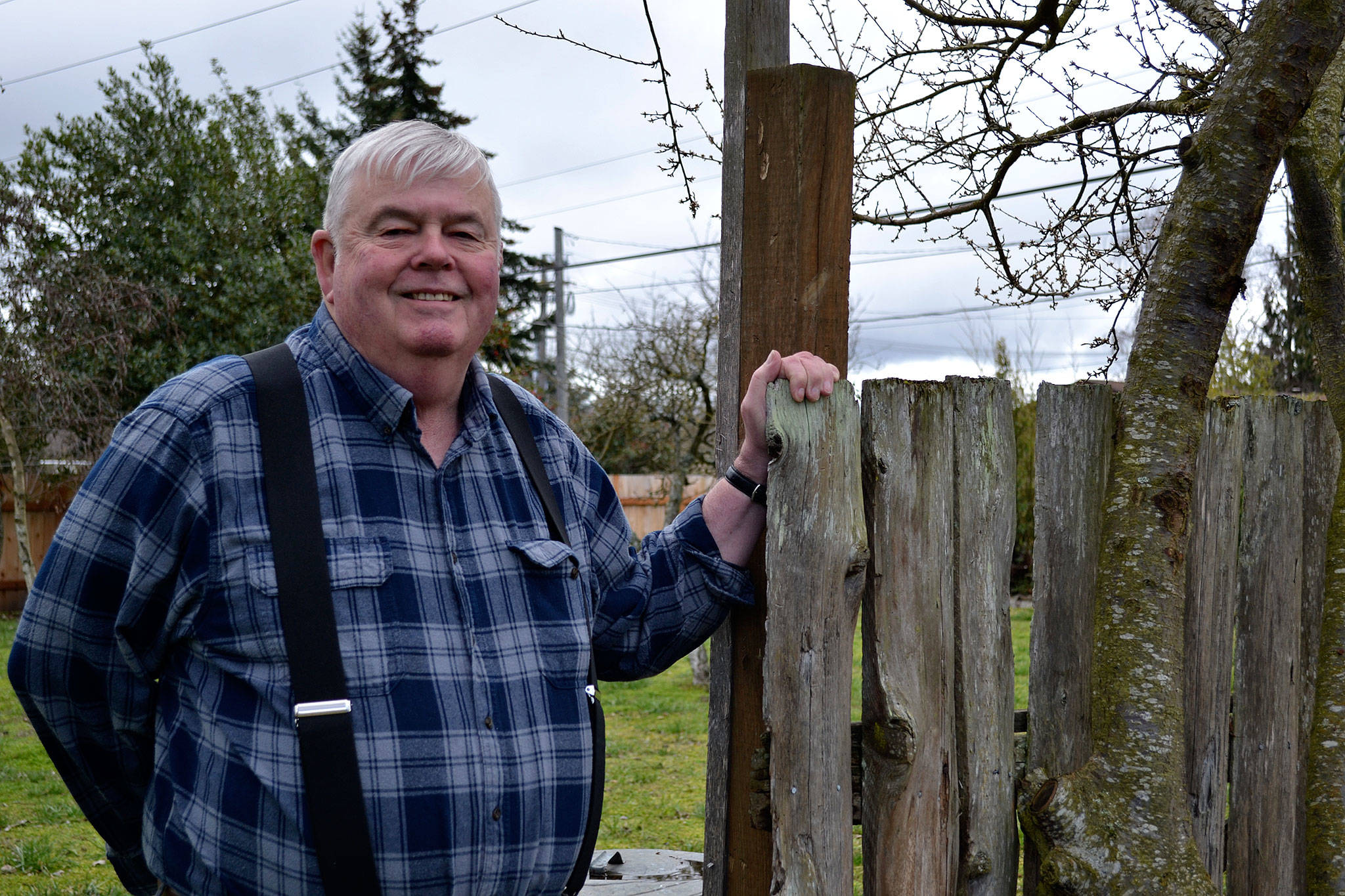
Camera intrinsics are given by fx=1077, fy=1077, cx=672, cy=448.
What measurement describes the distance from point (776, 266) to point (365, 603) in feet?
3.47

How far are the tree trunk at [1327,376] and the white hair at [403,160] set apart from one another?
2.17 meters

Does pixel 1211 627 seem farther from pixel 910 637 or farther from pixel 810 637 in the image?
pixel 810 637

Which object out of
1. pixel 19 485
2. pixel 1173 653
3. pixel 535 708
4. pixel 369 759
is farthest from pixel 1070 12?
pixel 19 485

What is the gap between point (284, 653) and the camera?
184cm

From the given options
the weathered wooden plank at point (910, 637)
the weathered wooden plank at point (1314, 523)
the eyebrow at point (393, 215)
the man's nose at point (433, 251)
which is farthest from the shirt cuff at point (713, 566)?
the weathered wooden plank at point (1314, 523)

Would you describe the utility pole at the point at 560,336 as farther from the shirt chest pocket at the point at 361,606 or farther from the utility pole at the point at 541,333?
the shirt chest pocket at the point at 361,606

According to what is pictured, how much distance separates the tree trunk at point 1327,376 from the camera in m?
2.62

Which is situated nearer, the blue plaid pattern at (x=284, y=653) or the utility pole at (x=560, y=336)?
the blue plaid pattern at (x=284, y=653)

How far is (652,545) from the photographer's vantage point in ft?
8.29

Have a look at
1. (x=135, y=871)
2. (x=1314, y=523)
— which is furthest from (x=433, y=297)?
(x=1314, y=523)

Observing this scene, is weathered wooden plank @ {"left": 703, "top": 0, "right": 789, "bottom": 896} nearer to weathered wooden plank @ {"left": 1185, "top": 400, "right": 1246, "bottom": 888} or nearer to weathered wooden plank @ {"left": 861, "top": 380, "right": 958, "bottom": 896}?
weathered wooden plank @ {"left": 861, "top": 380, "right": 958, "bottom": 896}

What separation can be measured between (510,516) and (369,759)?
0.56 meters

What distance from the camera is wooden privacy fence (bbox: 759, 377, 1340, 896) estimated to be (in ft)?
6.87

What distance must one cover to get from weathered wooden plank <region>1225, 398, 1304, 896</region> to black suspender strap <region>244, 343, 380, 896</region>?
1995 millimetres
